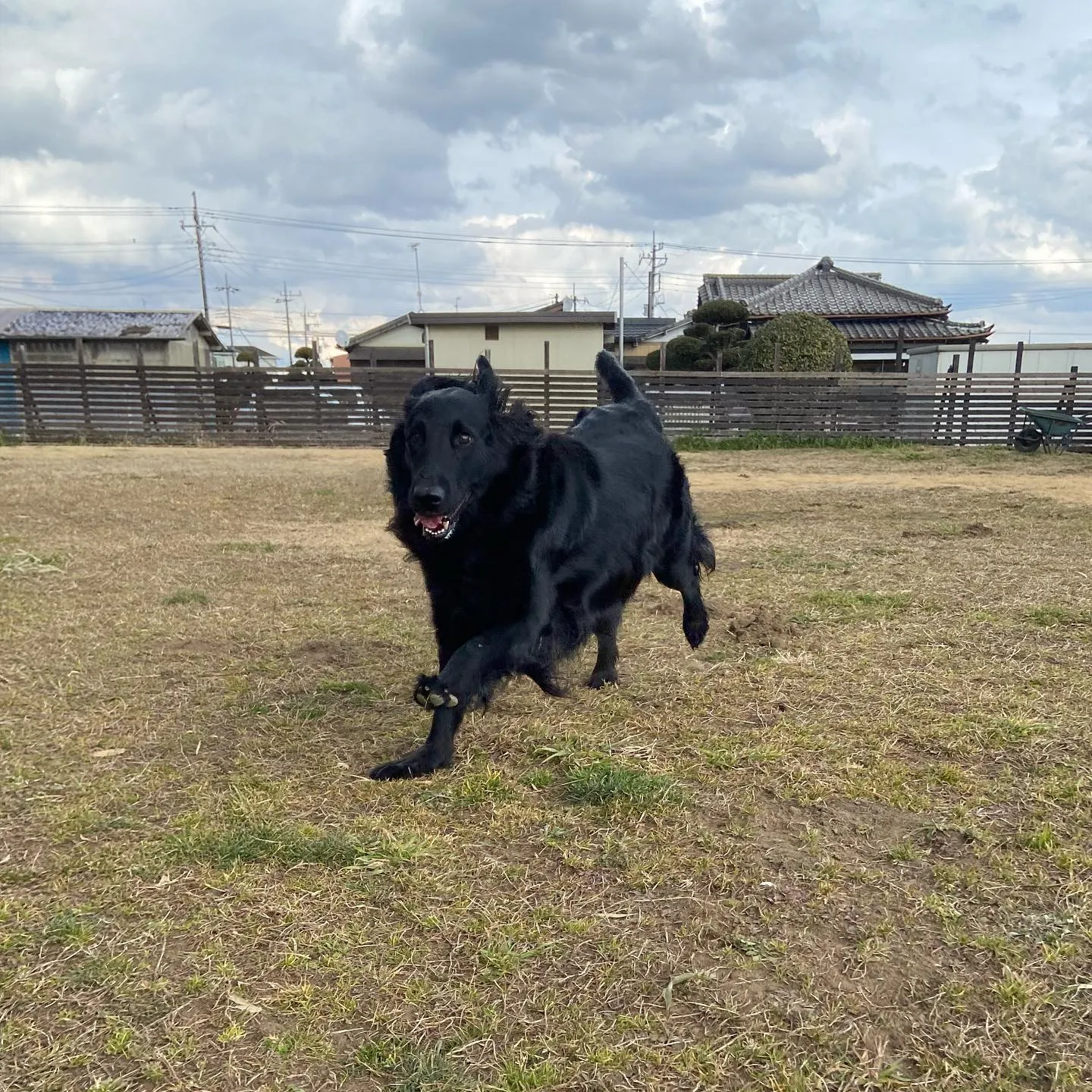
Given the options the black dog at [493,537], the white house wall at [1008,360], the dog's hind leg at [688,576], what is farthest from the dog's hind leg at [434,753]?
the white house wall at [1008,360]

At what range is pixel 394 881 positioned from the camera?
2.21m

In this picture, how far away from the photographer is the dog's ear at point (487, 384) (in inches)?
118

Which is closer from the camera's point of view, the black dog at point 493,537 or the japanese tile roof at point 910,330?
the black dog at point 493,537

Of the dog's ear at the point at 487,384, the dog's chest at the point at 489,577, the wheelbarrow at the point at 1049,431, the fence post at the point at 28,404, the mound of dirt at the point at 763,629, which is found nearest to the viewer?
the dog's chest at the point at 489,577

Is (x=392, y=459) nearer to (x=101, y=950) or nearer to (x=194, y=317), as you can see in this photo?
(x=101, y=950)

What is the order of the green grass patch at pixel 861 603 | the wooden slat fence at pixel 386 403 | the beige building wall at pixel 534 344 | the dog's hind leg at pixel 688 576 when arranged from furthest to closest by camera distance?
the beige building wall at pixel 534 344, the wooden slat fence at pixel 386 403, the green grass patch at pixel 861 603, the dog's hind leg at pixel 688 576

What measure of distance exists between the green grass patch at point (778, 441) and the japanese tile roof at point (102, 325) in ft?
71.7

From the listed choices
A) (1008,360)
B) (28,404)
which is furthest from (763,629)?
(1008,360)

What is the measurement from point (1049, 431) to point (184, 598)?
622 inches

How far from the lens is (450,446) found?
2.78m

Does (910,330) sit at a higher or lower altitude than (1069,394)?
higher

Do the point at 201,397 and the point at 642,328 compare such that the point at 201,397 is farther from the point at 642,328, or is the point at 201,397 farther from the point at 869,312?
the point at 642,328

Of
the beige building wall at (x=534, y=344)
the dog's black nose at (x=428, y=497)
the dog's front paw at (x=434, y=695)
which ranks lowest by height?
the dog's front paw at (x=434, y=695)

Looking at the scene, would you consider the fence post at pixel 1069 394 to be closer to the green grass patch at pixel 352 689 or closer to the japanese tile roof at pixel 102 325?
the green grass patch at pixel 352 689
